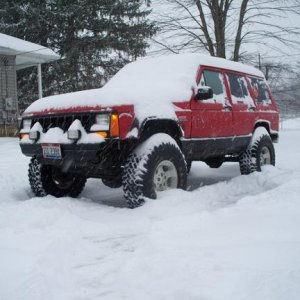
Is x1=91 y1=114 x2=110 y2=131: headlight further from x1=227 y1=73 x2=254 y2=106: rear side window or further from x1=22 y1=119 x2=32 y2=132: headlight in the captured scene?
x1=227 y1=73 x2=254 y2=106: rear side window

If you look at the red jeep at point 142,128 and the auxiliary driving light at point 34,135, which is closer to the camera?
the red jeep at point 142,128

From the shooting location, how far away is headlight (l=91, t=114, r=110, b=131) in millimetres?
4156

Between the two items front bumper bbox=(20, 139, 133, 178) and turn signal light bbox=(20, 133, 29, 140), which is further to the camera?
turn signal light bbox=(20, 133, 29, 140)

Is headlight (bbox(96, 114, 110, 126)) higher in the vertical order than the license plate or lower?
A: higher

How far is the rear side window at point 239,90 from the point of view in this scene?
6.27 meters

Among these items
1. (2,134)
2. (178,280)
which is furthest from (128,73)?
(2,134)

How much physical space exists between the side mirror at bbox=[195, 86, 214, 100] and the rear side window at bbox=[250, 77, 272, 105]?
209cm

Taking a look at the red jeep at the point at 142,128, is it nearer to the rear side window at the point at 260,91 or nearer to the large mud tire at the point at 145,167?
the large mud tire at the point at 145,167

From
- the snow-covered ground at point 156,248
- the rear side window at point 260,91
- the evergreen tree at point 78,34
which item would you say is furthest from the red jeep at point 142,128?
the evergreen tree at point 78,34

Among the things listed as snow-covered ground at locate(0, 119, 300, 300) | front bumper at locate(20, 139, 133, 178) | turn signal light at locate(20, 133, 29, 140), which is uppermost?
turn signal light at locate(20, 133, 29, 140)

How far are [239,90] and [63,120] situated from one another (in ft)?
10.3

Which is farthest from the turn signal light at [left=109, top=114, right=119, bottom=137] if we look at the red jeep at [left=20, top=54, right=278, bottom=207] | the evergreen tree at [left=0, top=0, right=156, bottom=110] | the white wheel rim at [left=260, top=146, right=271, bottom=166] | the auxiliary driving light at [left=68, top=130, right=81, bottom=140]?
the evergreen tree at [left=0, top=0, right=156, bottom=110]

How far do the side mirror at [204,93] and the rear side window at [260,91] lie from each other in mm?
2089

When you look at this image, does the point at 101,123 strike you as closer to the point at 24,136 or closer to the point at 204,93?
the point at 24,136
